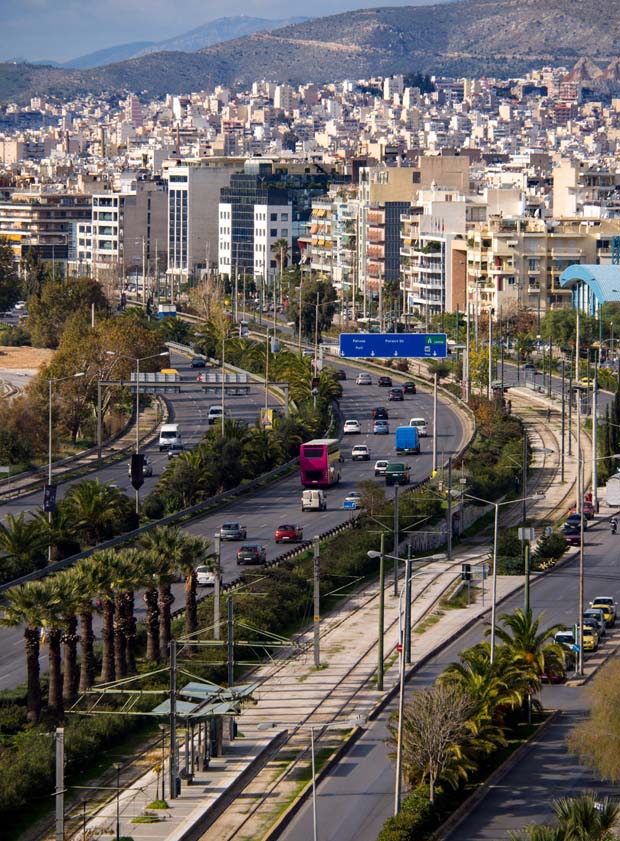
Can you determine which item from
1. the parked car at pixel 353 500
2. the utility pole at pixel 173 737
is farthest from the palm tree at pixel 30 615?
the parked car at pixel 353 500

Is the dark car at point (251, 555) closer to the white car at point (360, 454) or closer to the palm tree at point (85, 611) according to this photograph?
the palm tree at point (85, 611)

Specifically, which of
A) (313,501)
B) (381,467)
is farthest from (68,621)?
(381,467)

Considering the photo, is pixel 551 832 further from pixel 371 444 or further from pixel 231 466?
pixel 371 444

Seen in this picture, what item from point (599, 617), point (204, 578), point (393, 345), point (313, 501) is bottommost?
point (599, 617)

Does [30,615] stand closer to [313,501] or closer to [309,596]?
[309,596]

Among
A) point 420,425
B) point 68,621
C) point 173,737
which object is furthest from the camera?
point 420,425

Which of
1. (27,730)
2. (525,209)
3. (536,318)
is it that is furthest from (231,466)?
(525,209)

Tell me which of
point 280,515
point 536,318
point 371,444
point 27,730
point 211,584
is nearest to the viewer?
point 27,730
